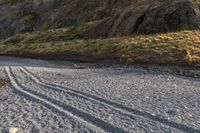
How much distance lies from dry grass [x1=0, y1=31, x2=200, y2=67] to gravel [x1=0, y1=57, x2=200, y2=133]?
3.98m

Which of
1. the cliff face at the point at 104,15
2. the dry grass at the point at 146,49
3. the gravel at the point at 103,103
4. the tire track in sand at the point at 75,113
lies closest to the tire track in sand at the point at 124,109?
the gravel at the point at 103,103

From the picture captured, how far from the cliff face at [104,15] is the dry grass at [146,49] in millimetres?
3790

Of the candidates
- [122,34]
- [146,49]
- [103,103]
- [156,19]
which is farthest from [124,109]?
[122,34]

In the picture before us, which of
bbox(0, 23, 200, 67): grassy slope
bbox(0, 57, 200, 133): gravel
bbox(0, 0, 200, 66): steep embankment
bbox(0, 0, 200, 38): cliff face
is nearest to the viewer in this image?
bbox(0, 57, 200, 133): gravel

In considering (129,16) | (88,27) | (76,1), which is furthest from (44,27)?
(129,16)

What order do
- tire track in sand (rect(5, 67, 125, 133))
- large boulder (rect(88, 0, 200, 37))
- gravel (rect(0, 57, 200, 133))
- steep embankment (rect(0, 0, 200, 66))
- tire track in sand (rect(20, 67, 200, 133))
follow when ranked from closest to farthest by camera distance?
tire track in sand (rect(20, 67, 200, 133))
tire track in sand (rect(5, 67, 125, 133))
gravel (rect(0, 57, 200, 133))
steep embankment (rect(0, 0, 200, 66))
large boulder (rect(88, 0, 200, 37))

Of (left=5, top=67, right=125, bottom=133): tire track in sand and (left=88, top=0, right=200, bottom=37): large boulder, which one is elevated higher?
(left=5, top=67, right=125, bottom=133): tire track in sand

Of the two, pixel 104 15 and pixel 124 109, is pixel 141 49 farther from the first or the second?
pixel 104 15

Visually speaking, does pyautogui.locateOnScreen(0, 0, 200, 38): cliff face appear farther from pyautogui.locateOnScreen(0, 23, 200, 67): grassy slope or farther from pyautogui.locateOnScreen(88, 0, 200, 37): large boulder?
pyautogui.locateOnScreen(0, 23, 200, 67): grassy slope

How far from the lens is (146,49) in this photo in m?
33.8

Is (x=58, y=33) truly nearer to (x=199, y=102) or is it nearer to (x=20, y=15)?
(x=20, y=15)

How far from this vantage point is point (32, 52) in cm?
5231

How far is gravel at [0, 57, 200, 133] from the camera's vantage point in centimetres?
1358

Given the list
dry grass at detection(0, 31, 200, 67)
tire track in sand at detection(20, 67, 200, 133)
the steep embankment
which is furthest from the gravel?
the steep embankment
